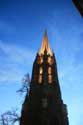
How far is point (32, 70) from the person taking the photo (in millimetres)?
80375

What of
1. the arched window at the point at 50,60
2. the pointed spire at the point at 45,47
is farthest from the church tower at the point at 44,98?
the pointed spire at the point at 45,47

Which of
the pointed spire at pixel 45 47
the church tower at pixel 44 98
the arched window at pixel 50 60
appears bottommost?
the church tower at pixel 44 98

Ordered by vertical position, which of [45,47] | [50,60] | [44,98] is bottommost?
[44,98]

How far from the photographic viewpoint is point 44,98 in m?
71.4

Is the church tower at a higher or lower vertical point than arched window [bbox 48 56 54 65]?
lower

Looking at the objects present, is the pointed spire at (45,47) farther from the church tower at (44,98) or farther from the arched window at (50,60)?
the arched window at (50,60)

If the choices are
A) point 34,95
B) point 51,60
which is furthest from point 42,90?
point 51,60

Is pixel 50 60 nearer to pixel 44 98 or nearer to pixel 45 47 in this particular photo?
pixel 45 47

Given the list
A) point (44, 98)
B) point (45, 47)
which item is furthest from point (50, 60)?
point (44, 98)

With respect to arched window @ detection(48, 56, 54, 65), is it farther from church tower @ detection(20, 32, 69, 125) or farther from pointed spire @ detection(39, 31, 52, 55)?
pointed spire @ detection(39, 31, 52, 55)

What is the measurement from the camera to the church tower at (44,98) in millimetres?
66562

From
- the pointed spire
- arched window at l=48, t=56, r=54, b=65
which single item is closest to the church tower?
arched window at l=48, t=56, r=54, b=65

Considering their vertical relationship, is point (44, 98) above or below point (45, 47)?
below

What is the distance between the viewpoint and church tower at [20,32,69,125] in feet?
218
